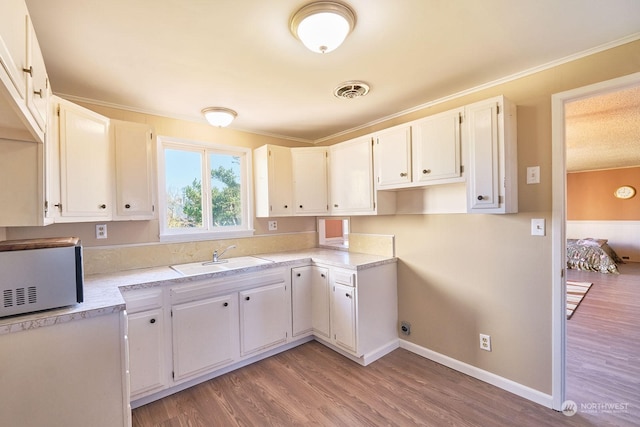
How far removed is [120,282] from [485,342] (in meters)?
2.81

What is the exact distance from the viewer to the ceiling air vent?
2180mm

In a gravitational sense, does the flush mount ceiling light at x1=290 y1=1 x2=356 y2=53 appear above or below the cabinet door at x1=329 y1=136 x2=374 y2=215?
above

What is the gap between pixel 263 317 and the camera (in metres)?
2.62

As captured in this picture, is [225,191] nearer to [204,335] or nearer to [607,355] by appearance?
[204,335]

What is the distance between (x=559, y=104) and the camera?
74.7 inches

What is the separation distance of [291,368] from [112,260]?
1794 millimetres

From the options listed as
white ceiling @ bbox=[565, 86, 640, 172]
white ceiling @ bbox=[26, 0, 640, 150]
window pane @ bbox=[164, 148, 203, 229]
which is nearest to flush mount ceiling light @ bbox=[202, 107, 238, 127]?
white ceiling @ bbox=[26, 0, 640, 150]

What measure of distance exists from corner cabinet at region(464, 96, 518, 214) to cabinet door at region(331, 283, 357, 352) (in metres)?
1.25

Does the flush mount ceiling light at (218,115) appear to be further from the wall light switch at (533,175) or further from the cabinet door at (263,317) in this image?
the wall light switch at (533,175)

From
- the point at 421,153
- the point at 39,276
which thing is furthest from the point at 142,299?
the point at 421,153

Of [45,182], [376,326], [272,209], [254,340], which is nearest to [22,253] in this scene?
[45,182]

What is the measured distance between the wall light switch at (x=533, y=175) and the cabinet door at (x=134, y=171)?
2912 millimetres

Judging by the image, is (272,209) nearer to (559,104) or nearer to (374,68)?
Answer: (374,68)

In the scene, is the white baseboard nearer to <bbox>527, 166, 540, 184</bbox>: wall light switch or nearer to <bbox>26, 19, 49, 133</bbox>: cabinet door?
<bbox>527, 166, 540, 184</bbox>: wall light switch
